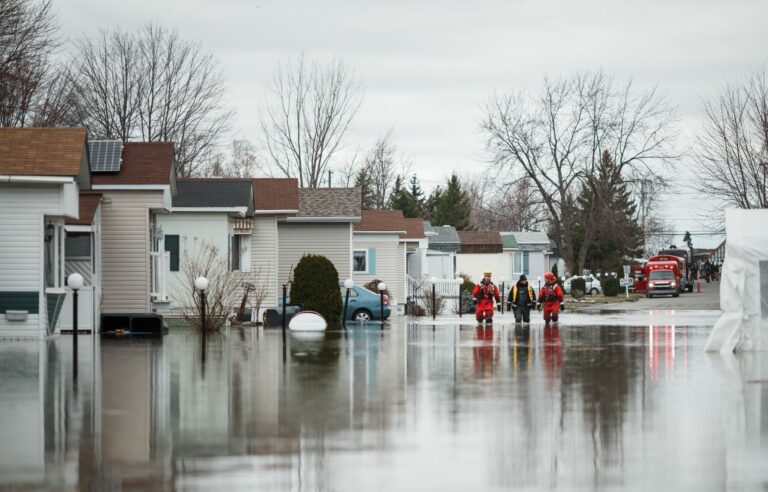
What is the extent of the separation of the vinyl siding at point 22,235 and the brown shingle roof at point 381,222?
30435mm

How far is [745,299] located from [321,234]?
27520mm

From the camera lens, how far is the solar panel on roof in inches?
1348

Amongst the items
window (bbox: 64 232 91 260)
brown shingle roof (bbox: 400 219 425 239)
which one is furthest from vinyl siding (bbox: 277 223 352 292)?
window (bbox: 64 232 91 260)

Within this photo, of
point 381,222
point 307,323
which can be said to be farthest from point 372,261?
point 307,323

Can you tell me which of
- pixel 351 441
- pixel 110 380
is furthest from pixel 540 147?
pixel 351 441

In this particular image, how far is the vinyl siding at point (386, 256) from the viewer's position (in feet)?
190

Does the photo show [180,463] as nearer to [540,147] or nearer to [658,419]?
[658,419]

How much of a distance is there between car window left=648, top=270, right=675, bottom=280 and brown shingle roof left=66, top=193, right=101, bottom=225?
55.4 meters

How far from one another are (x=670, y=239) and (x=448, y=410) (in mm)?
172932

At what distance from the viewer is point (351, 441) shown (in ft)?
38.0

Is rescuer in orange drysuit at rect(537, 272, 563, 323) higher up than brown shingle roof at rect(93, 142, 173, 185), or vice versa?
brown shingle roof at rect(93, 142, 173, 185)

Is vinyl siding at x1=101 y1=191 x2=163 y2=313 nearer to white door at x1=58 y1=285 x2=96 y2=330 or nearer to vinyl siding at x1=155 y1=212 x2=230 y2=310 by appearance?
white door at x1=58 y1=285 x2=96 y2=330

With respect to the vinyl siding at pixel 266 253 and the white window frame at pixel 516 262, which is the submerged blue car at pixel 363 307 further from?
the white window frame at pixel 516 262

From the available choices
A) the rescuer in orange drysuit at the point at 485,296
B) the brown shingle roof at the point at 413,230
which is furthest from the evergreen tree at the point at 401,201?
the rescuer in orange drysuit at the point at 485,296
